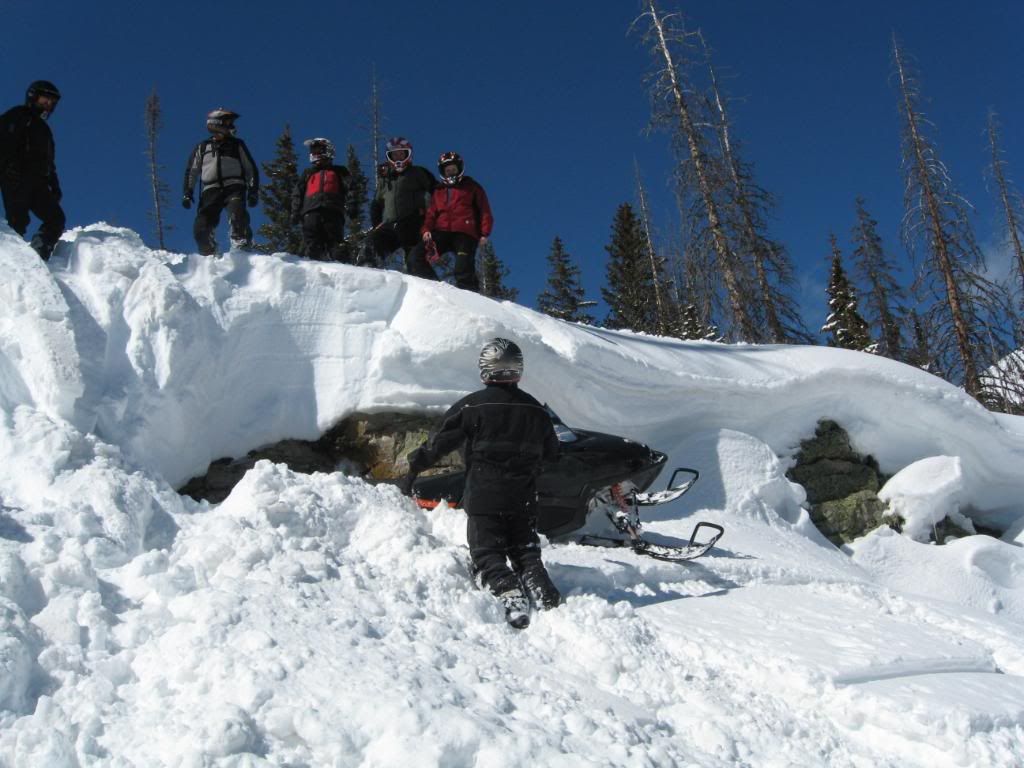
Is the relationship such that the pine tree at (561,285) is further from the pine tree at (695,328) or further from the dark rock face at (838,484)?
the dark rock face at (838,484)

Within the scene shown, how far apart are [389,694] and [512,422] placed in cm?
191

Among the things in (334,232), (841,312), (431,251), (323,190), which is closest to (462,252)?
(431,251)

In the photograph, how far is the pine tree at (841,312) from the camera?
2956cm

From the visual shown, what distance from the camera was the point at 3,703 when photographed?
8.25ft

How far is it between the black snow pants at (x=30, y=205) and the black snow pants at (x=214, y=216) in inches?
45.1

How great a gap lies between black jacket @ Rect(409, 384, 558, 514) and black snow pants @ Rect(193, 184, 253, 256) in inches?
147

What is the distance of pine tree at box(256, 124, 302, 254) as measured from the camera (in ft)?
74.2

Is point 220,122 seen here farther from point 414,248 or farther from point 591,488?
point 591,488

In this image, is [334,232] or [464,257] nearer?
[464,257]

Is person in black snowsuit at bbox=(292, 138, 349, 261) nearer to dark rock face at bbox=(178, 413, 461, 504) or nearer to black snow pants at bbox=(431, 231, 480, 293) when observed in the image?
black snow pants at bbox=(431, 231, 480, 293)

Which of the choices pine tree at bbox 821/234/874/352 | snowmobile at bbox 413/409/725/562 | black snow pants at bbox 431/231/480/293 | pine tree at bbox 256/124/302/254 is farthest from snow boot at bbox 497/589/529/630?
pine tree at bbox 821/234/874/352

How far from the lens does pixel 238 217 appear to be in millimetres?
7176

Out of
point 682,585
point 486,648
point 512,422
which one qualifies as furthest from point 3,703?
point 682,585

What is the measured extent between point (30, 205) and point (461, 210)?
3.76m
